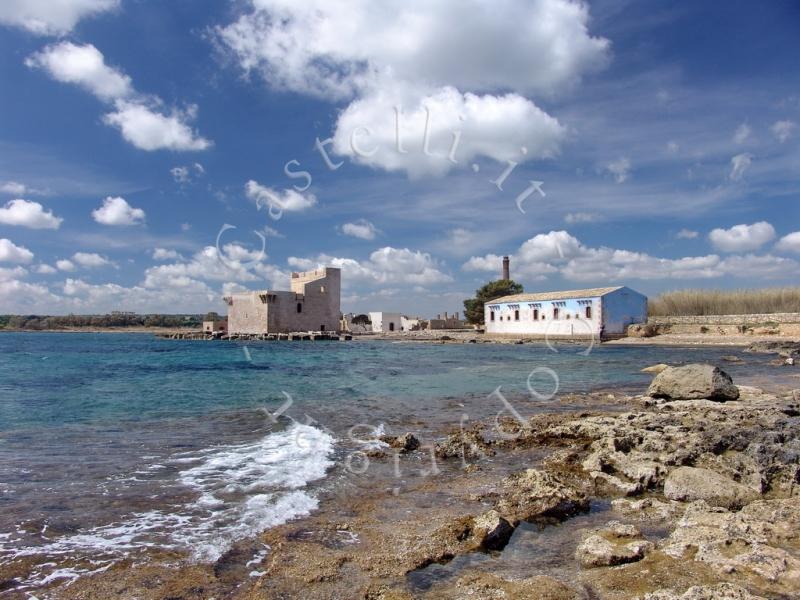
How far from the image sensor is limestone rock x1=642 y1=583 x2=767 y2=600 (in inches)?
133

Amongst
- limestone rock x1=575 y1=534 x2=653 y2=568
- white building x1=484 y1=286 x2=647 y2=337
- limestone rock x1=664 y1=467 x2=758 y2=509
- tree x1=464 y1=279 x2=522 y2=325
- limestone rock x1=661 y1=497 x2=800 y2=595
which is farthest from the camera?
tree x1=464 y1=279 x2=522 y2=325

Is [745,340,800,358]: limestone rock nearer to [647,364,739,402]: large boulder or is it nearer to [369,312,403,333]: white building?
[647,364,739,402]: large boulder

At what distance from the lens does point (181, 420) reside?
1205cm

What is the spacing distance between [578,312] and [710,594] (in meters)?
47.9

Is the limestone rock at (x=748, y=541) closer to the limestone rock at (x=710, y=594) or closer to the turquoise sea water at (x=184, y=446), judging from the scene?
the limestone rock at (x=710, y=594)

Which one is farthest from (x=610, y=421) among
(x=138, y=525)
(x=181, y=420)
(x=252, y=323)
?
(x=252, y=323)

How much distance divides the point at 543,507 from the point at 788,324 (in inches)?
1813

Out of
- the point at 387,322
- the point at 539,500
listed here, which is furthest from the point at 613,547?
the point at 387,322

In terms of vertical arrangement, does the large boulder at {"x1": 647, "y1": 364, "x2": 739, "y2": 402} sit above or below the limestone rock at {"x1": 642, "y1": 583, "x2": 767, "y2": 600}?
above

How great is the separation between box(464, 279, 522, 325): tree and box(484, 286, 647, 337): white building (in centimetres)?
1063

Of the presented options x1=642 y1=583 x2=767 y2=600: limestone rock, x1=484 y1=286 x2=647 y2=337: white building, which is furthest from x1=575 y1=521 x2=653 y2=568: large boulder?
x1=484 y1=286 x2=647 y2=337: white building

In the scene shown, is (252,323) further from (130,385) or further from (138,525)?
(138,525)

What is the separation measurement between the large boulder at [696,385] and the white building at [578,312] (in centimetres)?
3551

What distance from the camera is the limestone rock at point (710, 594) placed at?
3375 mm
